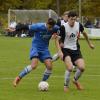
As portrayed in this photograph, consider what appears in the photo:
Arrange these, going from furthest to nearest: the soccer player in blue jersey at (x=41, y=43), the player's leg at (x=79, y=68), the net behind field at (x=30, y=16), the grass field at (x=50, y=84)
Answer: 1. the net behind field at (x=30, y=16)
2. the soccer player in blue jersey at (x=41, y=43)
3. the player's leg at (x=79, y=68)
4. the grass field at (x=50, y=84)

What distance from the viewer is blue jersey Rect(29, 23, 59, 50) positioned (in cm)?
1488

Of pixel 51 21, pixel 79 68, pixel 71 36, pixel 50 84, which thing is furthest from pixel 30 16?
pixel 51 21

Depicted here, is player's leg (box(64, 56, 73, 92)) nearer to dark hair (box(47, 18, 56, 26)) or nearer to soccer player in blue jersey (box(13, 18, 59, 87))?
soccer player in blue jersey (box(13, 18, 59, 87))

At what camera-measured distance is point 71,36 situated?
14898 millimetres

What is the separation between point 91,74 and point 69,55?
458cm

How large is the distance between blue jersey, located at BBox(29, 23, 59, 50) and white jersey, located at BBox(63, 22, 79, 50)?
0.28m

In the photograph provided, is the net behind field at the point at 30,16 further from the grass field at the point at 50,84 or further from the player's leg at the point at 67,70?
the player's leg at the point at 67,70

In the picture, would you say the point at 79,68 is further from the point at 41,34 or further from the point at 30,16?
the point at 30,16

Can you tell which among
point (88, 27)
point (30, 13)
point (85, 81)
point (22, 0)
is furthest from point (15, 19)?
point (85, 81)

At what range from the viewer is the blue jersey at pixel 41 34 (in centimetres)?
1488

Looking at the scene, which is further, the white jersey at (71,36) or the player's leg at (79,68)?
the white jersey at (71,36)

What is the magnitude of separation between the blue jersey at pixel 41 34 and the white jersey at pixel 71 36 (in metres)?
0.28

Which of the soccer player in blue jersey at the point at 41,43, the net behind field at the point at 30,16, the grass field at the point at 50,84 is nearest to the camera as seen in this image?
the grass field at the point at 50,84

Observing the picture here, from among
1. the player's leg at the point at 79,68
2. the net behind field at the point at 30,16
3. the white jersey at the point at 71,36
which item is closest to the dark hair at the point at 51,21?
the white jersey at the point at 71,36
